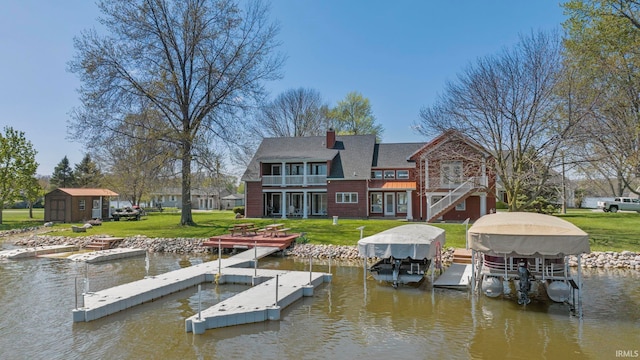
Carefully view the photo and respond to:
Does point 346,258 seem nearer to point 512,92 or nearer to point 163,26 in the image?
point 512,92

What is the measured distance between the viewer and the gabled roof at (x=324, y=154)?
1361 inches

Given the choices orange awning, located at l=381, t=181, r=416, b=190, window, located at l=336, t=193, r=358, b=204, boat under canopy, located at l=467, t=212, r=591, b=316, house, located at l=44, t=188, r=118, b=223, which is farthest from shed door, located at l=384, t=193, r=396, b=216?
house, located at l=44, t=188, r=118, b=223

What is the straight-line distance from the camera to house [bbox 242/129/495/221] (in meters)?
30.1

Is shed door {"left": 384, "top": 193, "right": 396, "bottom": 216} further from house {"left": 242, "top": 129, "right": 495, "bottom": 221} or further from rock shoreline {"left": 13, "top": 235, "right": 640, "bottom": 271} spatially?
rock shoreline {"left": 13, "top": 235, "right": 640, "bottom": 271}

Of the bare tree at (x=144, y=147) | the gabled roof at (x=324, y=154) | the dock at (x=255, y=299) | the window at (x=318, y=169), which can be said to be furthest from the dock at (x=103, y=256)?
the window at (x=318, y=169)

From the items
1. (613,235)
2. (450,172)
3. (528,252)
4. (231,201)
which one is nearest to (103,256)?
(528,252)

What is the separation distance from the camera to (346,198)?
3438 cm

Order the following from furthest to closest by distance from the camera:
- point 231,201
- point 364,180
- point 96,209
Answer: point 231,201
point 96,209
point 364,180

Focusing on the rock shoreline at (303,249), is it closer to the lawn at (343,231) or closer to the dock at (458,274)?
the dock at (458,274)

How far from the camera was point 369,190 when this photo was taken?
112 feet

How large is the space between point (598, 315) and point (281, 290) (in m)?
8.40

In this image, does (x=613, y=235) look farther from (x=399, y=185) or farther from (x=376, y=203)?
(x=376, y=203)

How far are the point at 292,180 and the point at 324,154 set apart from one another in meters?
3.50

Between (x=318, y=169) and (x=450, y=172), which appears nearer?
(x=450, y=172)
